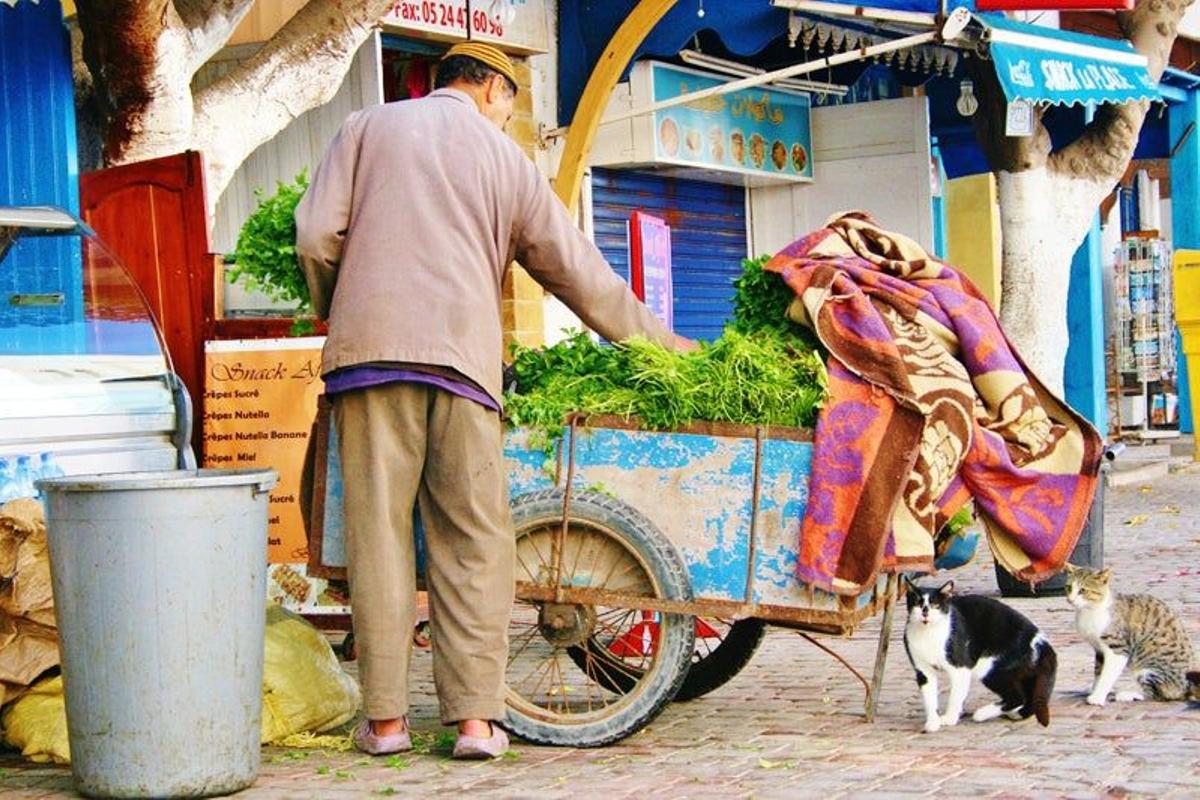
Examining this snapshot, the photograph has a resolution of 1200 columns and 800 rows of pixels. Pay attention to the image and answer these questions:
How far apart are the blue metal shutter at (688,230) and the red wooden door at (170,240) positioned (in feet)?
15.4

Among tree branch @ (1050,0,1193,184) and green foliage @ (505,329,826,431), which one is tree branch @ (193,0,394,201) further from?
tree branch @ (1050,0,1193,184)

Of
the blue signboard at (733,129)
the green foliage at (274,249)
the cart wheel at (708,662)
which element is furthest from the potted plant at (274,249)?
the blue signboard at (733,129)

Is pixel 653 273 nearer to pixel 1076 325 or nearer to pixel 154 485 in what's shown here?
pixel 154 485

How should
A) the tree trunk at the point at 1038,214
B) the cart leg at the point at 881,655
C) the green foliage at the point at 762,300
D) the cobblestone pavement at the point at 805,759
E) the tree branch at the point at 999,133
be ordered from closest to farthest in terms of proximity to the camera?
the cobblestone pavement at the point at 805,759 < the cart leg at the point at 881,655 < the green foliage at the point at 762,300 < the tree branch at the point at 999,133 < the tree trunk at the point at 1038,214

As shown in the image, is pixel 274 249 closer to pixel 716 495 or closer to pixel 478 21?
pixel 716 495

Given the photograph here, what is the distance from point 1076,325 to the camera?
62.4 ft

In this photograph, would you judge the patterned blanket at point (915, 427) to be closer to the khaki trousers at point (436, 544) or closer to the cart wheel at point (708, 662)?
the cart wheel at point (708, 662)

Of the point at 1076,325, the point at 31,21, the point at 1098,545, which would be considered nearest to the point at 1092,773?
the point at 1098,545

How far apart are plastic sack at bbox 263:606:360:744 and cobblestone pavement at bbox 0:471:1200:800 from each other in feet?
0.51

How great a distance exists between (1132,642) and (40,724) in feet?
11.6

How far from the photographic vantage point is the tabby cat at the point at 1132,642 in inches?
238

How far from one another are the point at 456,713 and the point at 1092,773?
1783mm

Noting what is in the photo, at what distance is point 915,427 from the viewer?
209 inches

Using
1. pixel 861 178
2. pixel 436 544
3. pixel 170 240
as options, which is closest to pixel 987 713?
pixel 436 544
